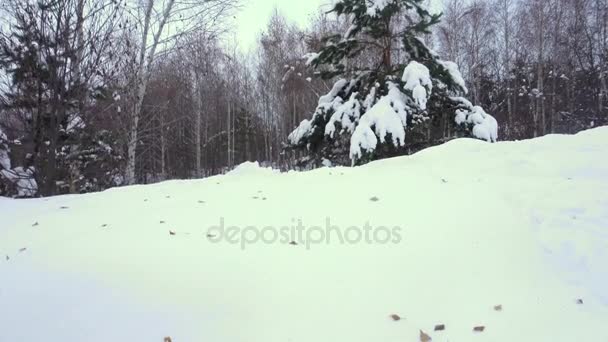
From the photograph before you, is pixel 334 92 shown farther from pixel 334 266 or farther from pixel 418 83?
pixel 334 266

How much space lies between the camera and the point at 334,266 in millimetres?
2559

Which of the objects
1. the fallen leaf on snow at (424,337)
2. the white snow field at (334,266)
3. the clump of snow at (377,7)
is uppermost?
the clump of snow at (377,7)

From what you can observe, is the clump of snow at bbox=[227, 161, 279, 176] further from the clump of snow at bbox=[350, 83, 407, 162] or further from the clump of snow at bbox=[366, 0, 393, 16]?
the clump of snow at bbox=[366, 0, 393, 16]

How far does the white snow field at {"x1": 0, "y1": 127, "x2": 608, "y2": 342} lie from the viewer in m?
2.06

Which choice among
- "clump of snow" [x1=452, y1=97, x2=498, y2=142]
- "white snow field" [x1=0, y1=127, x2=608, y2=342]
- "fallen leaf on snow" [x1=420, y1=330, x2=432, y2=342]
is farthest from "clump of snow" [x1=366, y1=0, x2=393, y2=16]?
"fallen leaf on snow" [x1=420, y1=330, x2=432, y2=342]

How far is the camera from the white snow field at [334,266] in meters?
2.06

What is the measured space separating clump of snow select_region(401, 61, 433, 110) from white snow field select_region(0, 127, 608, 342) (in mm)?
2501

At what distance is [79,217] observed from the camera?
11.8 ft

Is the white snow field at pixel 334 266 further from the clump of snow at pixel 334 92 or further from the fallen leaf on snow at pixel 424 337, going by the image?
the clump of snow at pixel 334 92

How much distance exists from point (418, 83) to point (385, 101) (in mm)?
634

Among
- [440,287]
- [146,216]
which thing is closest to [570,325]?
[440,287]

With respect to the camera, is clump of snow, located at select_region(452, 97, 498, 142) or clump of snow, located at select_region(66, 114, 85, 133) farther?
clump of snow, located at select_region(452, 97, 498, 142)

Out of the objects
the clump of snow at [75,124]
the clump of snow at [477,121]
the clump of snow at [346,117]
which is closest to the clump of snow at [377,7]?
the clump of snow at [346,117]

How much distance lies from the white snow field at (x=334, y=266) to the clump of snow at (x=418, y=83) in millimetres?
2501
